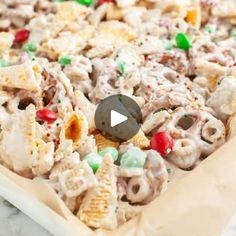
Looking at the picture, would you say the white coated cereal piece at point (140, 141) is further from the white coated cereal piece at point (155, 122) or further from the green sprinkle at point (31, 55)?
the green sprinkle at point (31, 55)

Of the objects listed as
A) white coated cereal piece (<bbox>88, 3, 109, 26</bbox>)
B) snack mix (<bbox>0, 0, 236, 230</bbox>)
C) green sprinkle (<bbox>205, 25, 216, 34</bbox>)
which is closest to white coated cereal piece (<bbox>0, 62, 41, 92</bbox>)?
snack mix (<bbox>0, 0, 236, 230</bbox>)

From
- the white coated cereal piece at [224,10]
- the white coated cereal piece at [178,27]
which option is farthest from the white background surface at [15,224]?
the white coated cereal piece at [224,10]

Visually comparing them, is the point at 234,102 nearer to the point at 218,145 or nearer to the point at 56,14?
the point at 218,145

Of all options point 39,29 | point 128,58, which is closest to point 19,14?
point 39,29

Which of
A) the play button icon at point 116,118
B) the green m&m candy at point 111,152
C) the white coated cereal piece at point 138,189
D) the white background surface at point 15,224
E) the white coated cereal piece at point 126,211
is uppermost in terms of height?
the play button icon at point 116,118

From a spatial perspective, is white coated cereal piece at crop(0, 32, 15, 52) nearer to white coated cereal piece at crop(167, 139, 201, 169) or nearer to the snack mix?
the snack mix

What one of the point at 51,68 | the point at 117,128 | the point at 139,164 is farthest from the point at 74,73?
the point at 139,164

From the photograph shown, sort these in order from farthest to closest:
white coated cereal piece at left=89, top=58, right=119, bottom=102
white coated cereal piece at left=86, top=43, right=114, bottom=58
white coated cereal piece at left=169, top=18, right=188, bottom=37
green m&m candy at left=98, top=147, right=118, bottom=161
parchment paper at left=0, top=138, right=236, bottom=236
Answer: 1. white coated cereal piece at left=169, top=18, right=188, bottom=37
2. white coated cereal piece at left=86, top=43, right=114, bottom=58
3. white coated cereal piece at left=89, top=58, right=119, bottom=102
4. green m&m candy at left=98, top=147, right=118, bottom=161
5. parchment paper at left=0, top=138, right=236, bottom=236
